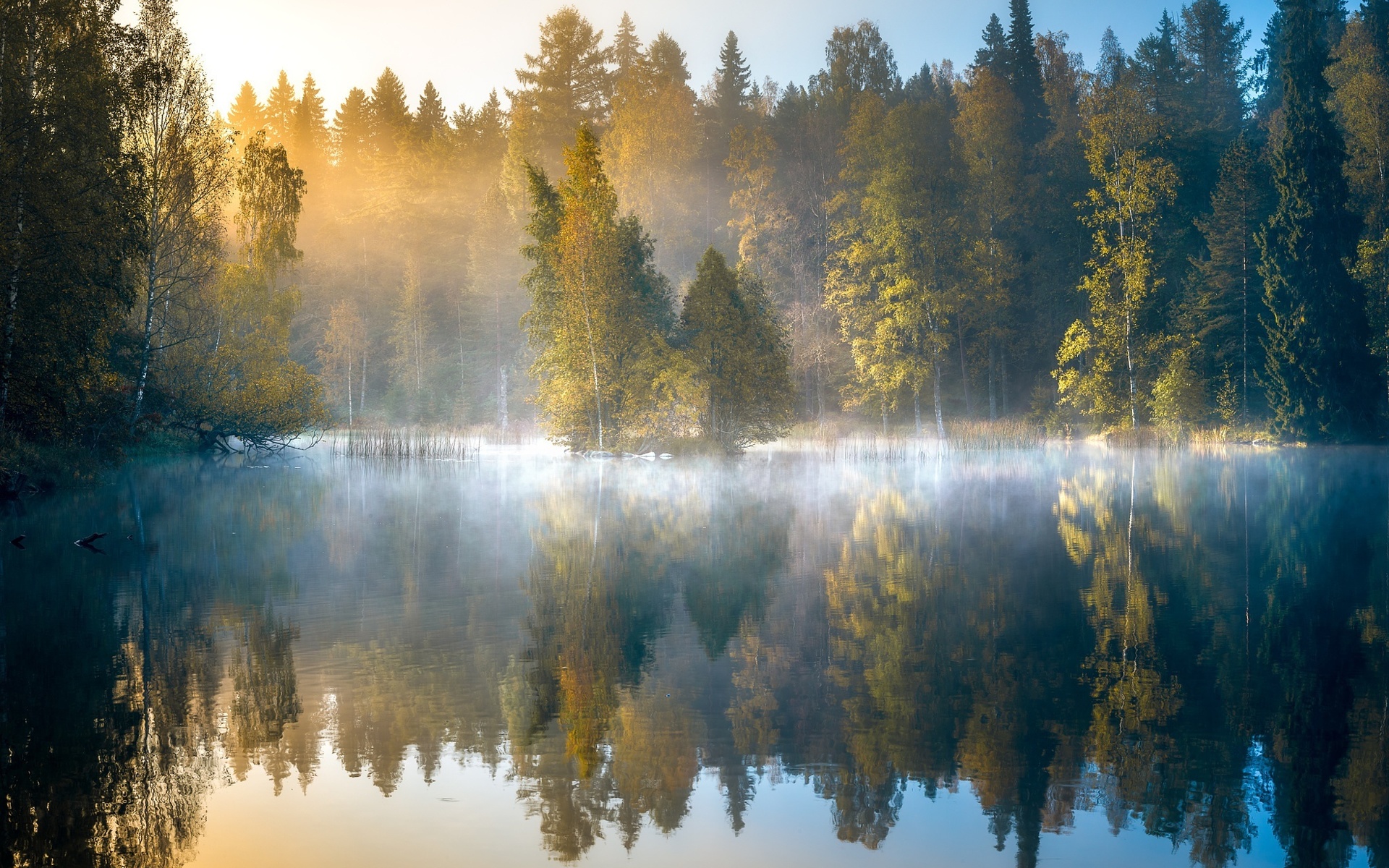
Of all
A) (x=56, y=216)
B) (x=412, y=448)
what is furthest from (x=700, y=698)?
(x=412, y=448)

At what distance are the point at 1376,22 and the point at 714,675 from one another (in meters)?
48.8

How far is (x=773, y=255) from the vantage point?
5084 centimetres

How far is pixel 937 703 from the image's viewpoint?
6.95 metres

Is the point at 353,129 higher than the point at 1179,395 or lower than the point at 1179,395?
higher

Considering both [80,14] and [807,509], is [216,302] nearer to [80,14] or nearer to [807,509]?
[80,14]

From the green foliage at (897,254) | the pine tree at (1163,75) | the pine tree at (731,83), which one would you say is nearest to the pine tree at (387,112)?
the pine tree at (731,83)

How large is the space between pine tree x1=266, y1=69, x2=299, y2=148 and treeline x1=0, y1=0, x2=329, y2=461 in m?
49.6

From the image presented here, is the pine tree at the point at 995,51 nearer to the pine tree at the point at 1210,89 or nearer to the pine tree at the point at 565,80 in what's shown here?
the pine tree at the point at 1210,89

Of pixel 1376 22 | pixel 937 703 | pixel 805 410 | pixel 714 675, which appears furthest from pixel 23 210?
pixel 1376 22

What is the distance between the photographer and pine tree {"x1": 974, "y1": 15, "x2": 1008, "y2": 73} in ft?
180

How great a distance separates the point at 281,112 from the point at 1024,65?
208 ft

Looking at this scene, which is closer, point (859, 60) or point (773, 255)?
point (773, 255)

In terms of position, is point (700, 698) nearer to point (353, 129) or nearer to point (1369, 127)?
point (1369, 127)

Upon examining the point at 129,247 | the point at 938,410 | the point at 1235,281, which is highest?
the point at 1235,281
